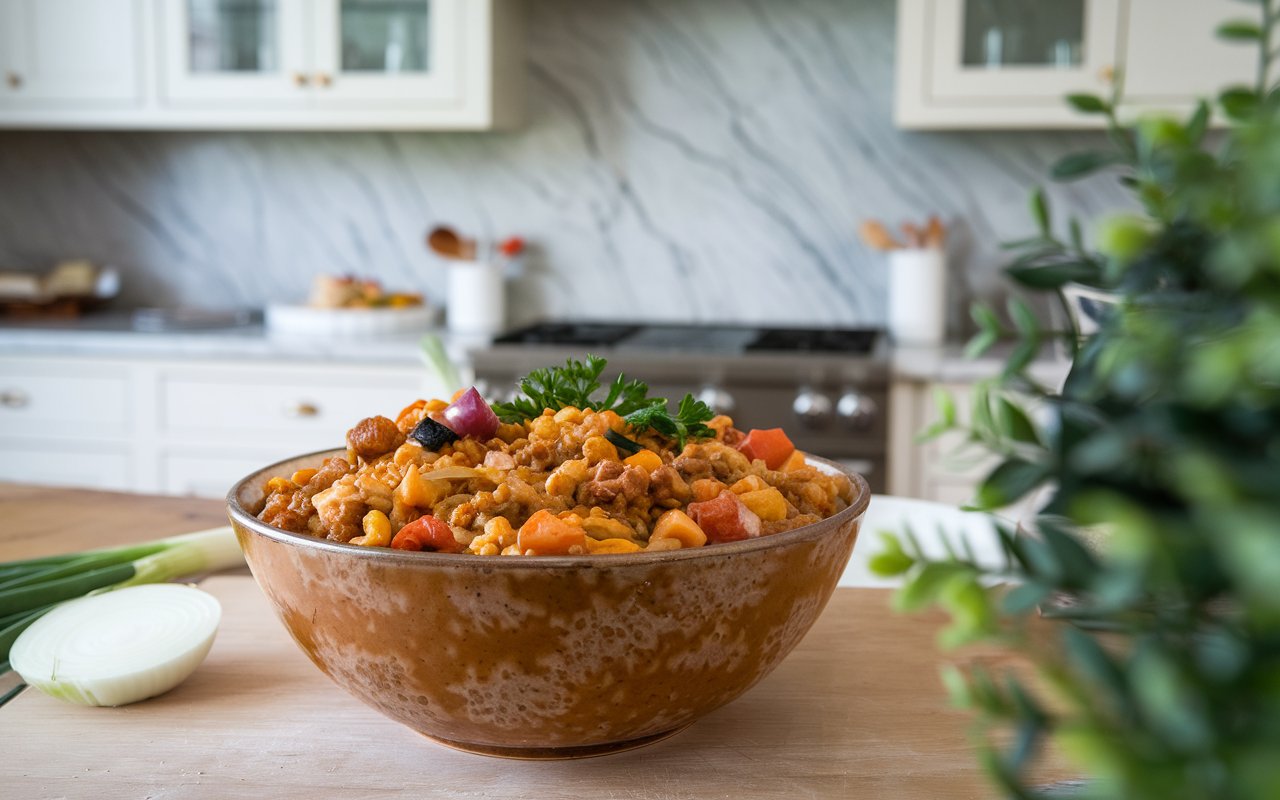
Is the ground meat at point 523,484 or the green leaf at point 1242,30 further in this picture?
the ground meat at point 523,484

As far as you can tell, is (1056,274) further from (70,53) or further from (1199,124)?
(70,53)

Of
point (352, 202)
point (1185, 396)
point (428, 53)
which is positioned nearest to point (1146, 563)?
point (1185, 396)

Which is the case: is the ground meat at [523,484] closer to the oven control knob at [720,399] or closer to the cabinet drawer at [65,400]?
the oven control knob at [720,399]

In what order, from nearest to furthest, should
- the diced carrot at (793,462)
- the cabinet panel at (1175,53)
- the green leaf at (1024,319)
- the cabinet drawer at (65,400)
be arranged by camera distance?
the green leaf at (1024,319) < the diced carrot at (793,462) < the cabinet panel at (1175,53) < the cabinet drawer at (65,400)

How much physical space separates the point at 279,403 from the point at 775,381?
1274mm

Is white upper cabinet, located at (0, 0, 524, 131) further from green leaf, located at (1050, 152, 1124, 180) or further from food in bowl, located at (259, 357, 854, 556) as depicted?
green leaf, located at (1050, 152, 1124, 180)

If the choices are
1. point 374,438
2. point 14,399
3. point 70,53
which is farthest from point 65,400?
point 374,438

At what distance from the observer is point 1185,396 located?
37cm

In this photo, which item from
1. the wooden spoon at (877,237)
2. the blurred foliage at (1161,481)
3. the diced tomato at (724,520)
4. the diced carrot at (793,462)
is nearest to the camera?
the blurred foliage at (1161,481)

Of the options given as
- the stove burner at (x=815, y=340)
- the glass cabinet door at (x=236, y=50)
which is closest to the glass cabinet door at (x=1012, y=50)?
the stove burner at (x=815, y=340)

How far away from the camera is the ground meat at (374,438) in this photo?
0.96 metres

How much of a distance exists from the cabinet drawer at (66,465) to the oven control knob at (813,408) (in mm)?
1789

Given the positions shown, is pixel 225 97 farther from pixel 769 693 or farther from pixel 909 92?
pixel 769 693

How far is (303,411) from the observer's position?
3039 mm
